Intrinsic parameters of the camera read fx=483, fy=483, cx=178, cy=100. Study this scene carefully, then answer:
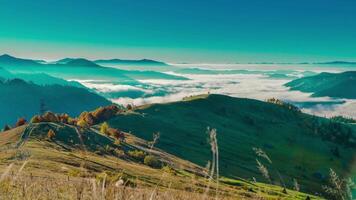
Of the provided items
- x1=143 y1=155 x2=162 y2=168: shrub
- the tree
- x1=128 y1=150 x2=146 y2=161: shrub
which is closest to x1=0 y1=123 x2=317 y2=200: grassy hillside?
the tree

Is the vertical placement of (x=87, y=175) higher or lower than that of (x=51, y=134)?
higher

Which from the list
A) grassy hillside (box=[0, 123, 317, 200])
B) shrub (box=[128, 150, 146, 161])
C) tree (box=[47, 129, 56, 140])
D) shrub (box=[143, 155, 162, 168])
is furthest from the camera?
shrub (box=[128, 150, 146, 161])

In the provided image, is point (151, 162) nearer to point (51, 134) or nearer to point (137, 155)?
point (137, 155)

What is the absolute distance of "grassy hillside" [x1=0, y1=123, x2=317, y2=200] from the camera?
8.09 metres

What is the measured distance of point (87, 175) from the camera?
8977 mm

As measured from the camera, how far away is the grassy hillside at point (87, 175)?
26.6ft

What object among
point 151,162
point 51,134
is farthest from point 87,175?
point 51,134

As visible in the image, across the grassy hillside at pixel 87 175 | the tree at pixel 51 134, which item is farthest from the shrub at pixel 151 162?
the tree at pixel 51 134

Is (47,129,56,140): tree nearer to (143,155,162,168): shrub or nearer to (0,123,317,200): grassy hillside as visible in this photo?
(0,123,317,200): grassy hillside

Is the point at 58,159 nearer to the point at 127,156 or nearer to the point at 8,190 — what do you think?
the point at 127,156

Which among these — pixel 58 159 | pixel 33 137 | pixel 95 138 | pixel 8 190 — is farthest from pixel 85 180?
pixel 95 138

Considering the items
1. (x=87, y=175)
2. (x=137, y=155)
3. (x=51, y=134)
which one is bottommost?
(x=137, y=155)

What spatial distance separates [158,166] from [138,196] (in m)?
169

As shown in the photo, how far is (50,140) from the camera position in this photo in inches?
6718
